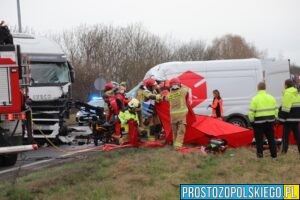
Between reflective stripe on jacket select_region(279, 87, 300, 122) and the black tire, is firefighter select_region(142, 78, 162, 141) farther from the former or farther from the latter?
the black tire

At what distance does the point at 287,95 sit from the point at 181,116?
2432 mm

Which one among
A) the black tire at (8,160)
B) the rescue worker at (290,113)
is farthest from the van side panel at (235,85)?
the black tire at (8,160)

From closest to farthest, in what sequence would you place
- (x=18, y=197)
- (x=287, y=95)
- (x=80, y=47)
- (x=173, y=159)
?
(x=18, y=197) < (x=173, y=159) < (x=287, y=95) < (x=80, y=47)

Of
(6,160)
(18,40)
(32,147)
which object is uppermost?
(18,40)

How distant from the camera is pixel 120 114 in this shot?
13.9 metres

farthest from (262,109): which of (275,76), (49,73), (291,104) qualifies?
(49,73)

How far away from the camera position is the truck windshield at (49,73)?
55.4ft

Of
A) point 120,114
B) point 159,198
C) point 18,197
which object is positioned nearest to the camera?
point 159,198

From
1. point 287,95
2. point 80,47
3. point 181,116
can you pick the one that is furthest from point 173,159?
point 80,47

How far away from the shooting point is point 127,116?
13695 mm

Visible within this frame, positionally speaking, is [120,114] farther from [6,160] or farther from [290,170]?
[290,170]

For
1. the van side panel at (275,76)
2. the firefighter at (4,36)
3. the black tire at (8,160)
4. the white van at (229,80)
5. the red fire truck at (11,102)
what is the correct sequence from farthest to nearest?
the van side panel at (275,76) < the white van at (229,80) < the black tire at (8,160) < the firefighter at (4,36) < the red fire truck at (11,102)

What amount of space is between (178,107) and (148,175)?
144 inches

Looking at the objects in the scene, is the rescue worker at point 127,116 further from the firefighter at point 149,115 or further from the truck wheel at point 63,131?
the truck wheel at point 63,131
